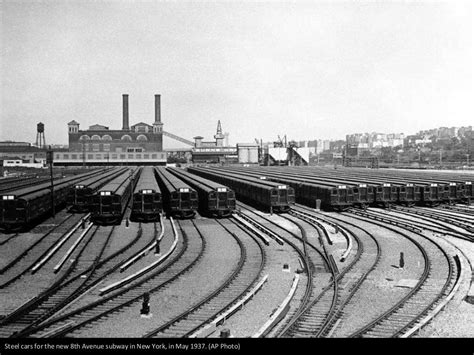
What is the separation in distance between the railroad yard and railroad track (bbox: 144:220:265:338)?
57 millimetres

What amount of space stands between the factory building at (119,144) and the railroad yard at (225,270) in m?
90.7

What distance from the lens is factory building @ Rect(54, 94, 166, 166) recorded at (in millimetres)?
119475

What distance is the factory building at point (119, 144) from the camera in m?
119

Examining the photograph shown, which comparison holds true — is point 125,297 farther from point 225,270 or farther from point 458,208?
point 458,208

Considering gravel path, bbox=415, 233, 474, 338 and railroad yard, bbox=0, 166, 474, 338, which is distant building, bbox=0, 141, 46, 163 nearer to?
railroad yard, bbox=0, 166, 474, 338

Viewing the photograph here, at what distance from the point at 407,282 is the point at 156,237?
12490 mm

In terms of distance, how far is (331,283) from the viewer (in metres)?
14.0

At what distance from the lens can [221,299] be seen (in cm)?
1278

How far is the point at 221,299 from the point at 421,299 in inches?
226

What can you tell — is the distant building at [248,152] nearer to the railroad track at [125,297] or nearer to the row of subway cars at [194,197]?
the row of subway cars at [194,197]

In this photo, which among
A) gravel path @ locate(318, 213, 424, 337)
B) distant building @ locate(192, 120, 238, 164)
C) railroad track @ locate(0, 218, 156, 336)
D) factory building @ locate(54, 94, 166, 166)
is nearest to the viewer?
gravel path @ locate(318, 213, 424, 337)

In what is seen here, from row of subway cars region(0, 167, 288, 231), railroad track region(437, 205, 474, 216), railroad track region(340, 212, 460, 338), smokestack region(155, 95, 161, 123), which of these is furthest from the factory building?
railroad track region(340, 212, 460, 338)
